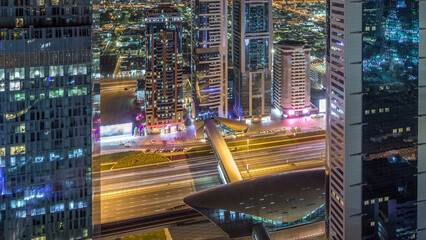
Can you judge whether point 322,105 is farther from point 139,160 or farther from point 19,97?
point 19,97

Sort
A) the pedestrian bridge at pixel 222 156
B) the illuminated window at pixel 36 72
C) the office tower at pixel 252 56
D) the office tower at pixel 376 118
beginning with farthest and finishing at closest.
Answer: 1. the office tower at pixel 252 56
2. the pedestrian bridge at pixel 222 156
3. the office tower at pixel 376 118
4. the illuminated window at pixel 36 72

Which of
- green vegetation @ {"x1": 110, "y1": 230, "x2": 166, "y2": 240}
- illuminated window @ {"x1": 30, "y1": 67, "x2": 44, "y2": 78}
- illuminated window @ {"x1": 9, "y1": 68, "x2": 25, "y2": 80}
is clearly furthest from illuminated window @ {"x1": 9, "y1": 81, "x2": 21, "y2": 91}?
green vegetation @ {"x1": 110, "y1": 230, "x2": 166, "y2": 240}

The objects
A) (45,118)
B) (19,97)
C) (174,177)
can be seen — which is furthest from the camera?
(174,177)

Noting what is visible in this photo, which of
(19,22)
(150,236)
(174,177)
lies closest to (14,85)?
(19,22)

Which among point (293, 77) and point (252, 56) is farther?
point (293, 77)

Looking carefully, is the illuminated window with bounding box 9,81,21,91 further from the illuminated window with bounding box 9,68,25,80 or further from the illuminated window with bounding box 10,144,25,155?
the illuminated window with bounding box 10,144,25,155

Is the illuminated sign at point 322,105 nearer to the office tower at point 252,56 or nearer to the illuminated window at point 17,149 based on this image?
the office tower at point 252,56

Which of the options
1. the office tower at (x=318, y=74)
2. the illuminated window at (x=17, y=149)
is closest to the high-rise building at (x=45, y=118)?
the illuminated window at (x=17, y=149)
